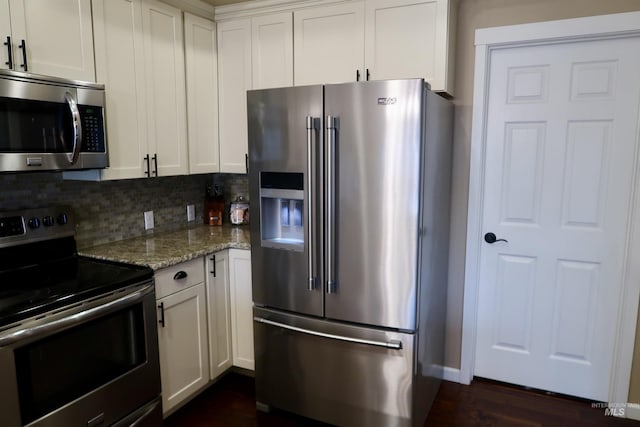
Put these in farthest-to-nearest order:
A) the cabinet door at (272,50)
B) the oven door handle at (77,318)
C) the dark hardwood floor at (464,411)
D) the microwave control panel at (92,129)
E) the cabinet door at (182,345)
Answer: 1. the cabinet door at (272,50)
2. the dark hardwood floor at (464,411)
3. the cabinet door at (182,345)
4. the microwave control panel at (92,129)
5. the oven door handle at (77,318)

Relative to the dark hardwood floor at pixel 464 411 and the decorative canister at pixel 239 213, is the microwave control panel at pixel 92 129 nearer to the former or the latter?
the decorative canister at pixel 239 213

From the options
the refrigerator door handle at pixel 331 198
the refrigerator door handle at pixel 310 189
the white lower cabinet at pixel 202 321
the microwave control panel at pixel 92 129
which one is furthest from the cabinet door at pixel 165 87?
the refrigerator door handle at pixel 331 198

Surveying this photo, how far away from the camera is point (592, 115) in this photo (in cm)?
239

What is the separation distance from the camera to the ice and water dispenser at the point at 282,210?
87.4 inches

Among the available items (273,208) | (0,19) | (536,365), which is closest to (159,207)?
(273,208)

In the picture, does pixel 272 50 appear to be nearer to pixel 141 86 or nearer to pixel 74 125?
pixel 141 86

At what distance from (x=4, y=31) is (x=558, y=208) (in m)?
2.85

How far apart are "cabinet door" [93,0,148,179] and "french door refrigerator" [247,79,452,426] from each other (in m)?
0.63

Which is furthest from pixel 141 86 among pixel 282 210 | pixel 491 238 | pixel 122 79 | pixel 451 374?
pixel 451 374

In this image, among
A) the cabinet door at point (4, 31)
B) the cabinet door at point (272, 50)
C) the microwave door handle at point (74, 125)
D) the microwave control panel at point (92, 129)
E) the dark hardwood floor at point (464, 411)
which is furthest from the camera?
the cabinet door at point (272, 50)

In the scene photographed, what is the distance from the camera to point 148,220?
111 inches

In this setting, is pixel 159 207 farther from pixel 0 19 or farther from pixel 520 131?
pixel 520 131

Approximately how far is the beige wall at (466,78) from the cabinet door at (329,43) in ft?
2.02

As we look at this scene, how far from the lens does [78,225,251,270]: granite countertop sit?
2.25m
